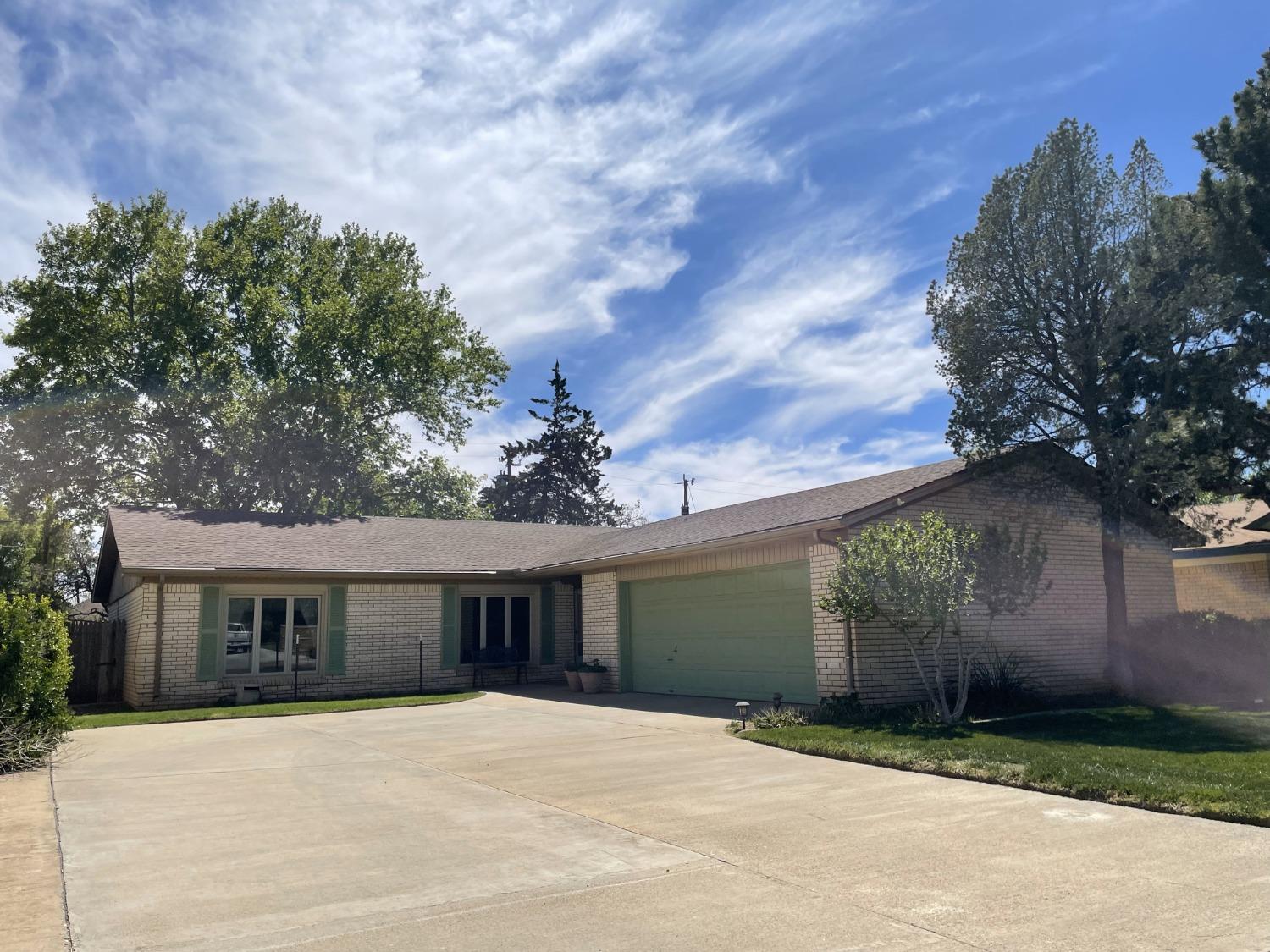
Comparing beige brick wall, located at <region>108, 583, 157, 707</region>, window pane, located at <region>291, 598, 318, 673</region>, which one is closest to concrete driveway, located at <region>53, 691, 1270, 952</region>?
beige brick wall, located at <region>108, 583, 157, 707</region>

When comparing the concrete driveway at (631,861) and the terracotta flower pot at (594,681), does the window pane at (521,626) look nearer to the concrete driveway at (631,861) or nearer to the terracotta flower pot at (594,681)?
the terracotta flower pot at (594,681)

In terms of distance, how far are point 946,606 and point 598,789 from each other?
5682 mm

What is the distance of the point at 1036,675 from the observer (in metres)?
15.2

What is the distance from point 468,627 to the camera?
71.4 ft

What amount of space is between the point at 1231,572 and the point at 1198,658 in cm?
746

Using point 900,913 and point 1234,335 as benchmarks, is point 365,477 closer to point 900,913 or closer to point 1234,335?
point 1234,335

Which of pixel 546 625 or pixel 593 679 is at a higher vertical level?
pixel 546 625

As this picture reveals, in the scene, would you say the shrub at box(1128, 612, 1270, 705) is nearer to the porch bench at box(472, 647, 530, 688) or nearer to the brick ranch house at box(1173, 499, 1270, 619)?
the brick ranch house at box(1173, 499, 1270, 619)

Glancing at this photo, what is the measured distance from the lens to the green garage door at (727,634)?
580 inches

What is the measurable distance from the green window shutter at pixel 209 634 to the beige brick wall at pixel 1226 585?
2021 centimetres

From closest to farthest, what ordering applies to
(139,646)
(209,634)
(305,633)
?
(209,634) < (139,646) < (305,633)

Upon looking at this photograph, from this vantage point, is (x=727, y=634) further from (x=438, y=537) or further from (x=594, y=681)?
(x=438, y=537)

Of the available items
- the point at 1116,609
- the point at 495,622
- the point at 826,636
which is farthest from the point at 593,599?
the point at 1116,609

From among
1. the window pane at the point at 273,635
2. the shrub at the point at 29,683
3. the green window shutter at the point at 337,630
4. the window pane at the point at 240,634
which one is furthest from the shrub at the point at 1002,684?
the window pane at the point at 240,634
